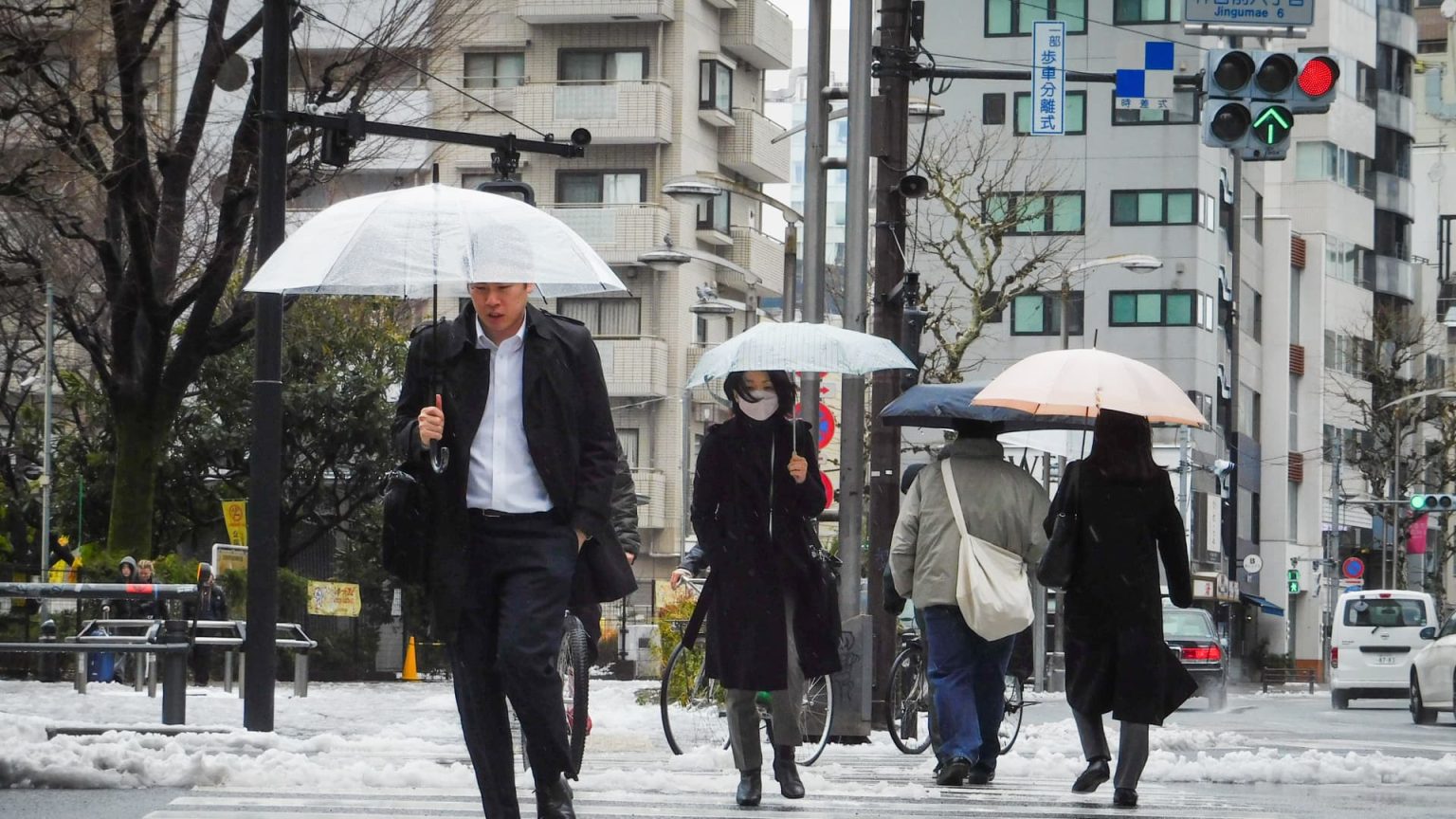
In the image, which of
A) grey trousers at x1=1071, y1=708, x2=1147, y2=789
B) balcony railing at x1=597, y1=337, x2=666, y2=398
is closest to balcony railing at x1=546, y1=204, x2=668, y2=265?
balcony railing at x1=597, y1=337, x2=666, y2=398

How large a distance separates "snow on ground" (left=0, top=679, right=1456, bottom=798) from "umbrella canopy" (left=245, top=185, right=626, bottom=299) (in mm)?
3227

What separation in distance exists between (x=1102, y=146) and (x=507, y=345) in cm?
5414

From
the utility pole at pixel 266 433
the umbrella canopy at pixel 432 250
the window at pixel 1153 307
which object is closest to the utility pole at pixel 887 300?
the utility pole at pixel 266 433

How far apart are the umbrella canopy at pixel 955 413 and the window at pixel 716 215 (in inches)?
1614

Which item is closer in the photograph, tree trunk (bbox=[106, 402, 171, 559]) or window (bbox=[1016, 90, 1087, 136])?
tree trunk (bbox=[106, 402, 171, 559])

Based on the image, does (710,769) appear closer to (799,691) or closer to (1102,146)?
(799,691)

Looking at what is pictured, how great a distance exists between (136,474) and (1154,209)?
1467 inches

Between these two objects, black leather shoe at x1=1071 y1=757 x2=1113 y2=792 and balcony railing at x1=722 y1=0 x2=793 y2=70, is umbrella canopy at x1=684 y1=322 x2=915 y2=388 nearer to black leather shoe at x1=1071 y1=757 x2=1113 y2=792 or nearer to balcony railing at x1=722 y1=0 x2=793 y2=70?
black leather shoe at x1=1071 y1=757 x2=1113 y2=792

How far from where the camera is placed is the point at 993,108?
60.2 m

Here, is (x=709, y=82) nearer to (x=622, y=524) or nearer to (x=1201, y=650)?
(x=1201, y=650)

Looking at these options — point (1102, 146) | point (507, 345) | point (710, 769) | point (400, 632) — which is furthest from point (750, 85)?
point (507, 345)

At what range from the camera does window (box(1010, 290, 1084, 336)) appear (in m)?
58.8

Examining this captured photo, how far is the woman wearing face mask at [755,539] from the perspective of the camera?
370 inches

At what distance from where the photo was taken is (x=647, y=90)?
51.8 meters
